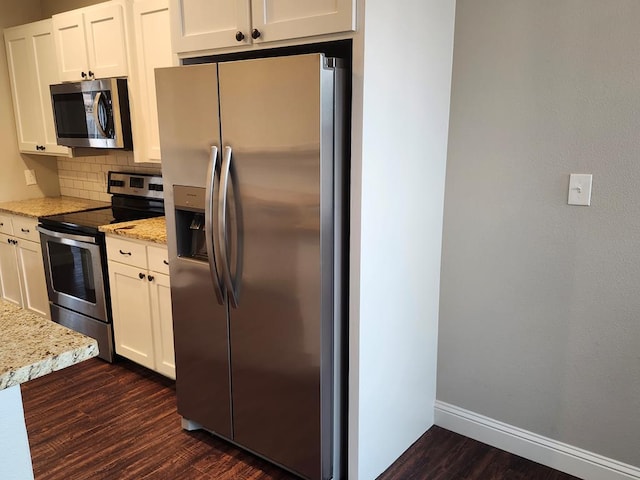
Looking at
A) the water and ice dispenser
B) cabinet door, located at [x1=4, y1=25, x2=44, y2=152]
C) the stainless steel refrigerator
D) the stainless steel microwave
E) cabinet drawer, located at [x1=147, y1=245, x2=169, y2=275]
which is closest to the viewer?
the stainless steel refrigerator

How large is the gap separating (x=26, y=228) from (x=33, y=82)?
1.08 meters

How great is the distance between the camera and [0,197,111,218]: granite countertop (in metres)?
3.58

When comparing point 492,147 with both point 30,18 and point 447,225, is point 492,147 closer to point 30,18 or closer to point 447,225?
point 447,225

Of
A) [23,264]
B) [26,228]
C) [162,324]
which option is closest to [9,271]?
[23,264]

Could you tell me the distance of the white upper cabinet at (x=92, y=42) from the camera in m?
2.99

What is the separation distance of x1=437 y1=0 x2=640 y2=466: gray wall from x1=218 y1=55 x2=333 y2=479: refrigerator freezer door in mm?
818

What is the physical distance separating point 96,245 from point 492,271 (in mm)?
2219

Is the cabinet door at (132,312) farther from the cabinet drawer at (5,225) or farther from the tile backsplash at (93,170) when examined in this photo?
the cabinet drawer at (5,225)

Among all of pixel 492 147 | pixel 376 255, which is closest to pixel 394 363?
pixel 376 255

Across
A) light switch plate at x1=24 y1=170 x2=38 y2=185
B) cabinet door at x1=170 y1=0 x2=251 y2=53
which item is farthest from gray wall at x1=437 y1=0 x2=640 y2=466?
light switch plate at x1=24 y1=170 x2=38 y2=185

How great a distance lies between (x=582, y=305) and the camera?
2.13 metres

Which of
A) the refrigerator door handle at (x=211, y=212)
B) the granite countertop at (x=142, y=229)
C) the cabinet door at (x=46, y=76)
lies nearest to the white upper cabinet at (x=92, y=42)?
the cabinet door at (x=46, y=76)

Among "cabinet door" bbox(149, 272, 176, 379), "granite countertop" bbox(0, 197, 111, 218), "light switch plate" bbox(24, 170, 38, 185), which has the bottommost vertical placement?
"cabinet door" bbox(149, 272, 176, 379)

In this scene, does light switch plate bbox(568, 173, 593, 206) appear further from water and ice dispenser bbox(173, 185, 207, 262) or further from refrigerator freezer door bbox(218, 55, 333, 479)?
water and ice dispenser bbox(173, 185, 207, 262)
